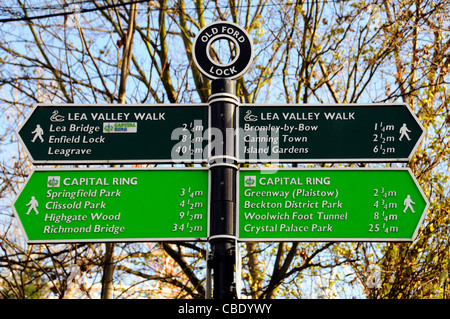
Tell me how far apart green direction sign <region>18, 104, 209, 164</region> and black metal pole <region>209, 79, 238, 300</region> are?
0.13 meters

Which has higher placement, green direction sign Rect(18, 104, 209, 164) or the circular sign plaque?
the circular sign plaque

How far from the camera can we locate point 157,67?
38.2 feet

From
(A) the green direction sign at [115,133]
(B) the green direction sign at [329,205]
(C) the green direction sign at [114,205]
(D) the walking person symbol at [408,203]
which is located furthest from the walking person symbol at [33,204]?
(D) the walking person symbol at [408,203]

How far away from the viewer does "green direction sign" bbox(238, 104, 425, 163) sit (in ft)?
13.7

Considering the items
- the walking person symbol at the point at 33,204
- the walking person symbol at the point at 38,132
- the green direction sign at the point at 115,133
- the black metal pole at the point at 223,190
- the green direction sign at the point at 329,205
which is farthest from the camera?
the walking person symbol at the point at 38,132

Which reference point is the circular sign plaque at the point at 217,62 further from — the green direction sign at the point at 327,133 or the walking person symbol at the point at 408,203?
the walking person symbol at the point at 408,203

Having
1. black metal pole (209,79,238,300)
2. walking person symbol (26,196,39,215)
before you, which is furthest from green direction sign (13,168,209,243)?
black metal pole (209,79,238,300)

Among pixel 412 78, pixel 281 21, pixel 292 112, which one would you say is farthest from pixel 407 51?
pixel 292 112

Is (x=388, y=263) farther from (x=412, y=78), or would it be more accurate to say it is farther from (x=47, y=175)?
(x=47, y=175)

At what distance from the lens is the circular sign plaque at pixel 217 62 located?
14.0 ft

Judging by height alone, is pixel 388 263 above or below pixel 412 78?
below

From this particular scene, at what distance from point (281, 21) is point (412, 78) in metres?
2.48

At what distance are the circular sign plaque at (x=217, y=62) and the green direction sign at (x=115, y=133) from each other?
252 millimetres

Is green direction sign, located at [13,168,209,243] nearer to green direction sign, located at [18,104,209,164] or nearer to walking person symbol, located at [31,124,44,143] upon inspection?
green direction sign, located at [18,104,209,164]
